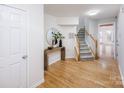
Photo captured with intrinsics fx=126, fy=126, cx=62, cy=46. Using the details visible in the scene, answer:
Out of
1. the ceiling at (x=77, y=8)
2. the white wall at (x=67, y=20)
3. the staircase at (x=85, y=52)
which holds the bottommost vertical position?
the staircase at (x=85, y=52)

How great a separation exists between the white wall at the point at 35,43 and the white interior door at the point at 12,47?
0.61ft

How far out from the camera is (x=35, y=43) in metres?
3.25

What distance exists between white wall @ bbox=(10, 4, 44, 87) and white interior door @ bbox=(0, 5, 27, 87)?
0.19m

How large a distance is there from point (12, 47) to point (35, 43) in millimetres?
813

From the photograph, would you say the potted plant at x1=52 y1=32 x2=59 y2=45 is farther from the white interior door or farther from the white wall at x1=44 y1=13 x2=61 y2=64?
the white interior door

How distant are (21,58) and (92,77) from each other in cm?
233

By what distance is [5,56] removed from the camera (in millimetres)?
2359

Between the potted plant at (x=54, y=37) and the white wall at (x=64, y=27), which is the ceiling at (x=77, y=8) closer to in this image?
the white wall at (x=64, y=27)

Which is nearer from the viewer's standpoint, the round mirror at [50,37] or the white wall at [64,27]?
the round mirror at [50,37]

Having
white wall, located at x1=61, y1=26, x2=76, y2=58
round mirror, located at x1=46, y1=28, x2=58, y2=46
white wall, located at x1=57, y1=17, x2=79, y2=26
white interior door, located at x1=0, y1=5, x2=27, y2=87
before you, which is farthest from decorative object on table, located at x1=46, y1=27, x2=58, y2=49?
white interior door, located at x1=0, y1=5, x2=27, y2=87

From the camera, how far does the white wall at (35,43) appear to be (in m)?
3.01

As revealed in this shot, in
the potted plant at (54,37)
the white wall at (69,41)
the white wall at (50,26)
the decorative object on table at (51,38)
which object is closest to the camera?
the white wall at (50,26)

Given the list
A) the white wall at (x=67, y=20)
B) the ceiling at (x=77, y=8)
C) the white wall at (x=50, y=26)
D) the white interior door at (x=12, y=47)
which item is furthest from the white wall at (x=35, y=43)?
the white wall at (x=67, y=20)

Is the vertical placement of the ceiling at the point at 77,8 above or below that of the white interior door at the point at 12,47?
above
